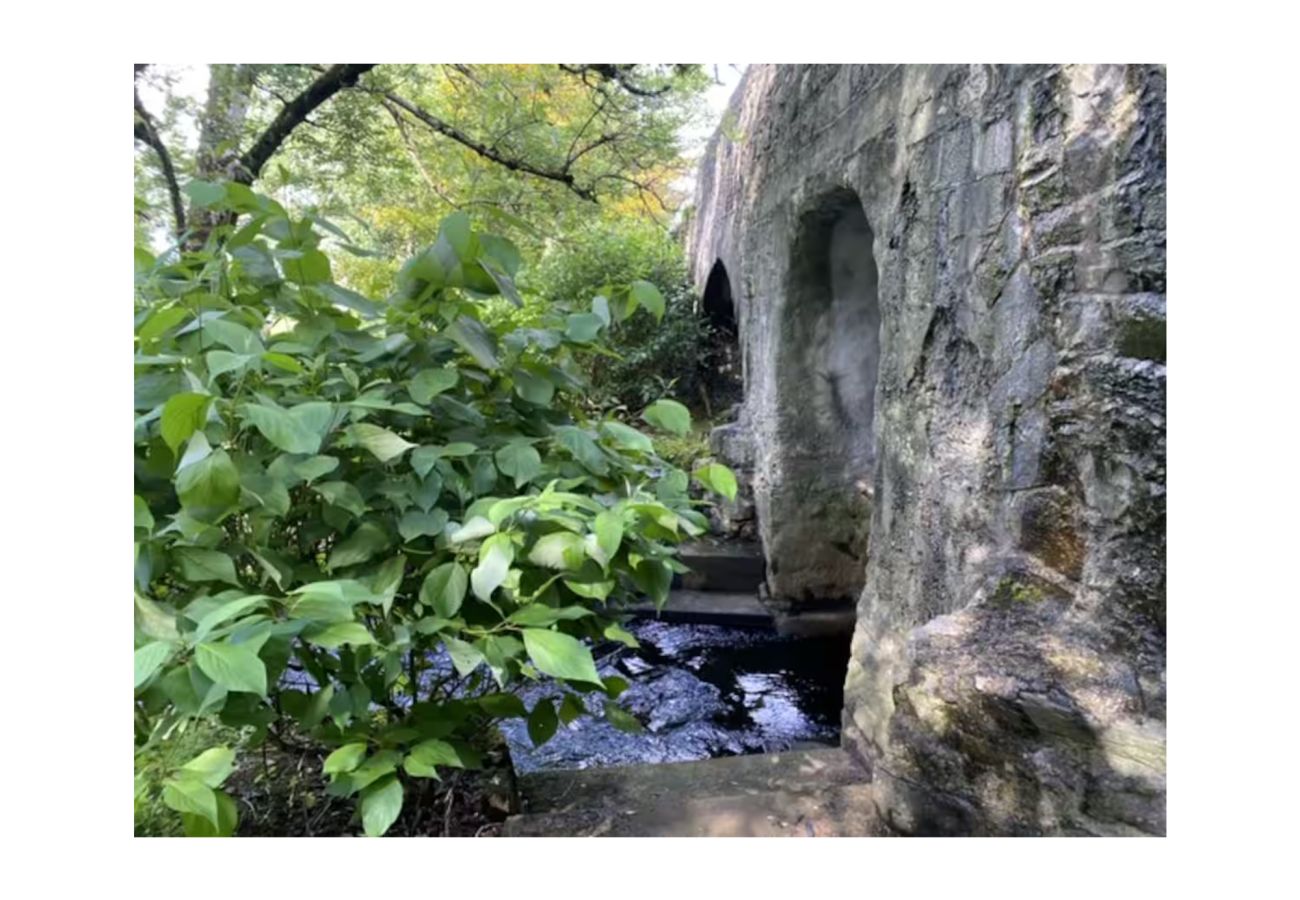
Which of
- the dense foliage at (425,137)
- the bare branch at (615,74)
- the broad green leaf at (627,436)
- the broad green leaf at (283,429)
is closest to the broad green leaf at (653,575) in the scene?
the broad green leaf at (627,436)

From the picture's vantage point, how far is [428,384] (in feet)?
4.26

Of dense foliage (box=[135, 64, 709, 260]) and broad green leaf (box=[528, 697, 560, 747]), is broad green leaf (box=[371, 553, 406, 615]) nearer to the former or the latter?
broad green leaf (box=[528, 697, 560, 747])

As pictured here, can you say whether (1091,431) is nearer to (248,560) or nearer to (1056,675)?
(1056,675)

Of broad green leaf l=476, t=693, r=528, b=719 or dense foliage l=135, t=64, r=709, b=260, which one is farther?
dense foliage l=135, t=64, r=709, b=260

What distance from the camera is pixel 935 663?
140 centimetres

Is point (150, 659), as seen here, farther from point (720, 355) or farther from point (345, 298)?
point (720, 355)

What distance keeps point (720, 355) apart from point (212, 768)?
6907mm

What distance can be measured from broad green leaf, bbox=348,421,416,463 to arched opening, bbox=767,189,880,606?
116 inches

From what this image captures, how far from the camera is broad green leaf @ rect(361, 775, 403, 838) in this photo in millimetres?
1078

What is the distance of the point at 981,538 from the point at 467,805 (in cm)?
126

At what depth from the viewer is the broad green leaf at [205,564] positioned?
1062mm

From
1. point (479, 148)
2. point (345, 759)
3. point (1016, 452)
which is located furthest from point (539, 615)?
point (479, 148)

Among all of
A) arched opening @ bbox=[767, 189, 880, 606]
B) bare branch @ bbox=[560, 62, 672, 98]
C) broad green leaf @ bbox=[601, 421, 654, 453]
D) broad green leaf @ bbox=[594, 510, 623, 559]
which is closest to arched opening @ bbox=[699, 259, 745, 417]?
arched opening @ bbox=[767, 189, 880, 606]
